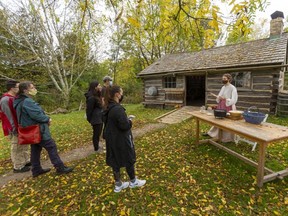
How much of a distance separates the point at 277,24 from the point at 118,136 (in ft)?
38.4

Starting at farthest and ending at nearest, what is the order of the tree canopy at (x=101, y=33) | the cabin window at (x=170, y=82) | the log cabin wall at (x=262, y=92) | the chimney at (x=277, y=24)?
the cabin window at (x=170, y=82), the chimney at (x=277, y=24), the log cabin wall at (x=262, y=92), the tree canopy at (x=101, y=33)

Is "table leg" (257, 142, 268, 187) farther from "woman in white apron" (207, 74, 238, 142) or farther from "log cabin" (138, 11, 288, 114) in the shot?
"log cabin" (138, 11, 288, 114)

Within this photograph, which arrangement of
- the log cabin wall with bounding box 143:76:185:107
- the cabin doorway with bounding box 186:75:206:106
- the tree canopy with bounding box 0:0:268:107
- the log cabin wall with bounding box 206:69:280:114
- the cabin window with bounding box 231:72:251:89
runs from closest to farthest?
the tree canopy with bounding box 0:0:268:107 → the log cabin wall with bounding box 206:69:280:114 → the cabin window with bounding box 231:72:251:89 → the log cabin wall with bounding box 143:76:185:107 → the cabin doorway with bounding box 186:75:206:106

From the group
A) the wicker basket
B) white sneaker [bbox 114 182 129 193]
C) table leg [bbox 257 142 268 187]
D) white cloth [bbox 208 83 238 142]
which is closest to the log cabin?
white cloth [bbox 208 83 238 142]

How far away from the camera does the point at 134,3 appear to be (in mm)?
2637

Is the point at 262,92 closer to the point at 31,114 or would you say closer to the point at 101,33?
the point at 31,114

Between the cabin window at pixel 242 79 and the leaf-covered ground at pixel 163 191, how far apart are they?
18.5 ft

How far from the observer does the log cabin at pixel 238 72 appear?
8203 mm

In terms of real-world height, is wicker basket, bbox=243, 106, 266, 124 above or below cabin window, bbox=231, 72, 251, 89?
below

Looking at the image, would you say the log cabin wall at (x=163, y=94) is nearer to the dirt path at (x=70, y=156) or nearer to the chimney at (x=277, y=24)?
the dirt path at (x=70, y=156)

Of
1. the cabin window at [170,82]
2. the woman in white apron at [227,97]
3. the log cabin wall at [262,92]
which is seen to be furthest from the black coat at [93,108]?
the cabin window at [170,82]

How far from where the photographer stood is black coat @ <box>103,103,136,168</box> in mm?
2637

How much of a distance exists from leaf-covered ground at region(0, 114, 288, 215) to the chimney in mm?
8544

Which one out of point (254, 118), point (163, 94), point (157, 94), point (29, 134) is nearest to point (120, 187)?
point (29, 134)
